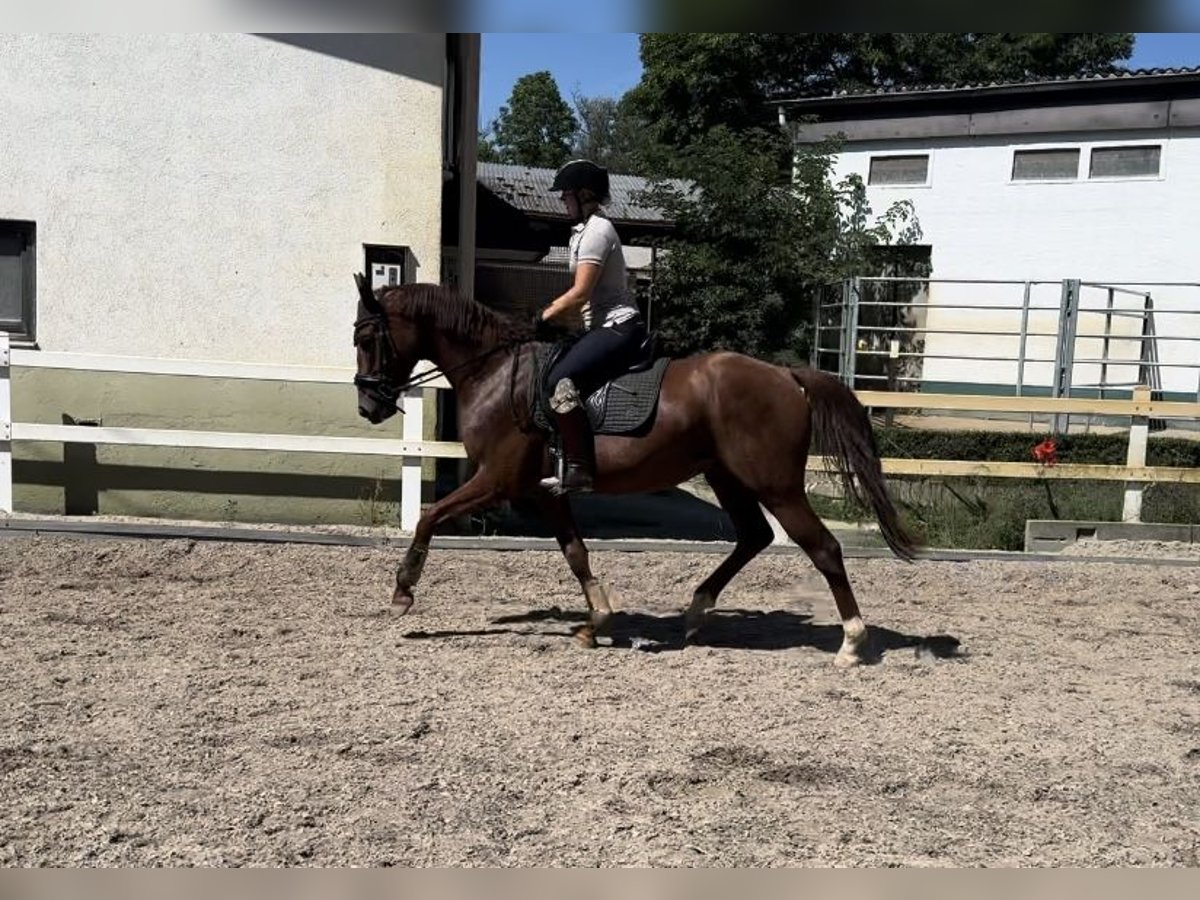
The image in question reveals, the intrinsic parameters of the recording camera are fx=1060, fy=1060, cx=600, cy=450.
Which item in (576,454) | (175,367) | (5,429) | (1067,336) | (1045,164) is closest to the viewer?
(576,454)

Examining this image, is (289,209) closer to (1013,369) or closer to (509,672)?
(509,672)

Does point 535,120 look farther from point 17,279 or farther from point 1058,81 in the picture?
point 17,279

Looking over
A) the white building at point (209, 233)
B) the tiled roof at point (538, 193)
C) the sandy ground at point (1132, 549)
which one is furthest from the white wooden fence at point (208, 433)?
the tiled roof at point (538, 193)

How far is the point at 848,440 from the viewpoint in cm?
571

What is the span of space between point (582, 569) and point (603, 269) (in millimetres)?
1610

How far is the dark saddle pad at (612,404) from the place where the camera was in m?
5.57

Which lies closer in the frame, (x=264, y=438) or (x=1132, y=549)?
(x=264, y=438)

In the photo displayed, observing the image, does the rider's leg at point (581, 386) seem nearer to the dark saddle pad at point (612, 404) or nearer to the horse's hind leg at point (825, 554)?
the dark saddle pad at point (612, 404)

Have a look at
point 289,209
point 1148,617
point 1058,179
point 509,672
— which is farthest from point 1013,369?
point 509,672

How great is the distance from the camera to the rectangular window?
864cm

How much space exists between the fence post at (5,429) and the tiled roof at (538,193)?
15.0 m

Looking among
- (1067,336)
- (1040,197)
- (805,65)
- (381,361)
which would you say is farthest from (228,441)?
(805,65)

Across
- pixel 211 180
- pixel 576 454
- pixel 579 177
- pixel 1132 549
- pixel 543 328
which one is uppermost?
pixel 211 180

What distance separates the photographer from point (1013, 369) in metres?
18.7
